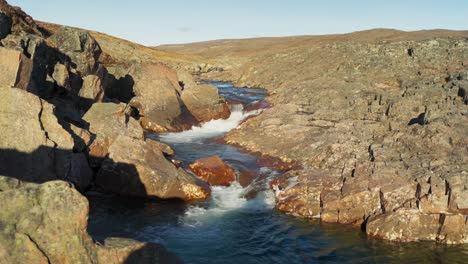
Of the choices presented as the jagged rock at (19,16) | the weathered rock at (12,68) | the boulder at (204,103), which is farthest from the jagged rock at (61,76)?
the boulder at (204,103)

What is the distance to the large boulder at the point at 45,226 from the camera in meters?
9.15

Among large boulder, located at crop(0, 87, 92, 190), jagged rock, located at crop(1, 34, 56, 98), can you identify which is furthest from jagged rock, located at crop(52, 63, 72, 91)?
large boulder, located at crop(0, 87, 92, 190)

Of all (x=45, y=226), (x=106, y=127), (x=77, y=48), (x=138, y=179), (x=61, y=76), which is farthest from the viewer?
(x=77, y=48)

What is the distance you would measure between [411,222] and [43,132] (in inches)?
644

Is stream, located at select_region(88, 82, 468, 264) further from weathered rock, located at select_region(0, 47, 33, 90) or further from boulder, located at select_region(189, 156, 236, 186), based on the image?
weathered rock, located at select_region(0, 47, 33, 90)

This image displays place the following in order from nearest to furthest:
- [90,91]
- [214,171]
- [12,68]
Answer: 1. [12,68]
2. [214,171]
3. [90,91]

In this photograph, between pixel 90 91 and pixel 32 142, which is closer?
pixel 32 142

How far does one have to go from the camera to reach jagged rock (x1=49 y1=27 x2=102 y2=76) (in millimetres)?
36094

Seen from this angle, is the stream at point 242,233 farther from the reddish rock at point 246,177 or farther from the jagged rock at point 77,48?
the jagged rock at point 77,48

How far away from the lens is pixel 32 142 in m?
18.9

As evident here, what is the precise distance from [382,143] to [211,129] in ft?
53.9

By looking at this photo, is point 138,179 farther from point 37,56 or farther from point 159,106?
point 159,106

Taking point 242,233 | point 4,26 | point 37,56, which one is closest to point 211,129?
point 37,56

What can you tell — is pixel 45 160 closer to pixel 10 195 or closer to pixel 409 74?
pixel 10 195
